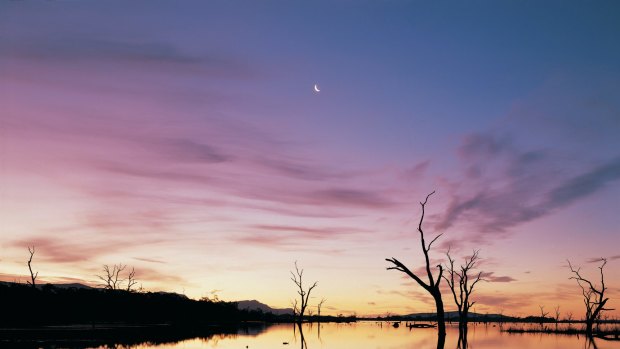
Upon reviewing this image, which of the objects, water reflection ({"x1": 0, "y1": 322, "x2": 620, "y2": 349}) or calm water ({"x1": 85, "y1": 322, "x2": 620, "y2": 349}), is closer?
water reflection ({"x1": 0, "y1": 322, "x2": 620, "y2": 349})

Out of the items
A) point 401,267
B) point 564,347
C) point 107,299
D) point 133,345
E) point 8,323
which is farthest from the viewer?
point 107,299

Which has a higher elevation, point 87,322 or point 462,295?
point 462,295

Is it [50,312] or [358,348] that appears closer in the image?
[358,348]

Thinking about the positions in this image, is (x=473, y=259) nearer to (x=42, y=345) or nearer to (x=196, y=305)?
(x=42, y=345)

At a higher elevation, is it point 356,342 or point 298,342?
point 298,342

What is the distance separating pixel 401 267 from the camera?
42.5 metres

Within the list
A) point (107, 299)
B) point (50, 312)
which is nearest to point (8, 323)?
point (50, 312)

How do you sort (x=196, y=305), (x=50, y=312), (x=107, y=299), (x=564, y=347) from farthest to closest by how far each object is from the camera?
(x=196, y=305)
(x=107, y=299)
(x=50, y=312)
(x=564, y=347)

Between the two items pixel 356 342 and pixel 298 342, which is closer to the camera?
pixel 298 342

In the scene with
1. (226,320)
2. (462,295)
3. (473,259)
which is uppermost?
(473,259)

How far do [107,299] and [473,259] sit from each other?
60644 millimetres

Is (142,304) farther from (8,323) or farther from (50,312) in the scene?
(8,323)

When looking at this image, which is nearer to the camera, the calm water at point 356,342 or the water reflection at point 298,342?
the water reflection at point 298,342

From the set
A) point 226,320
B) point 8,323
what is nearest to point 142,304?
point 226,320
